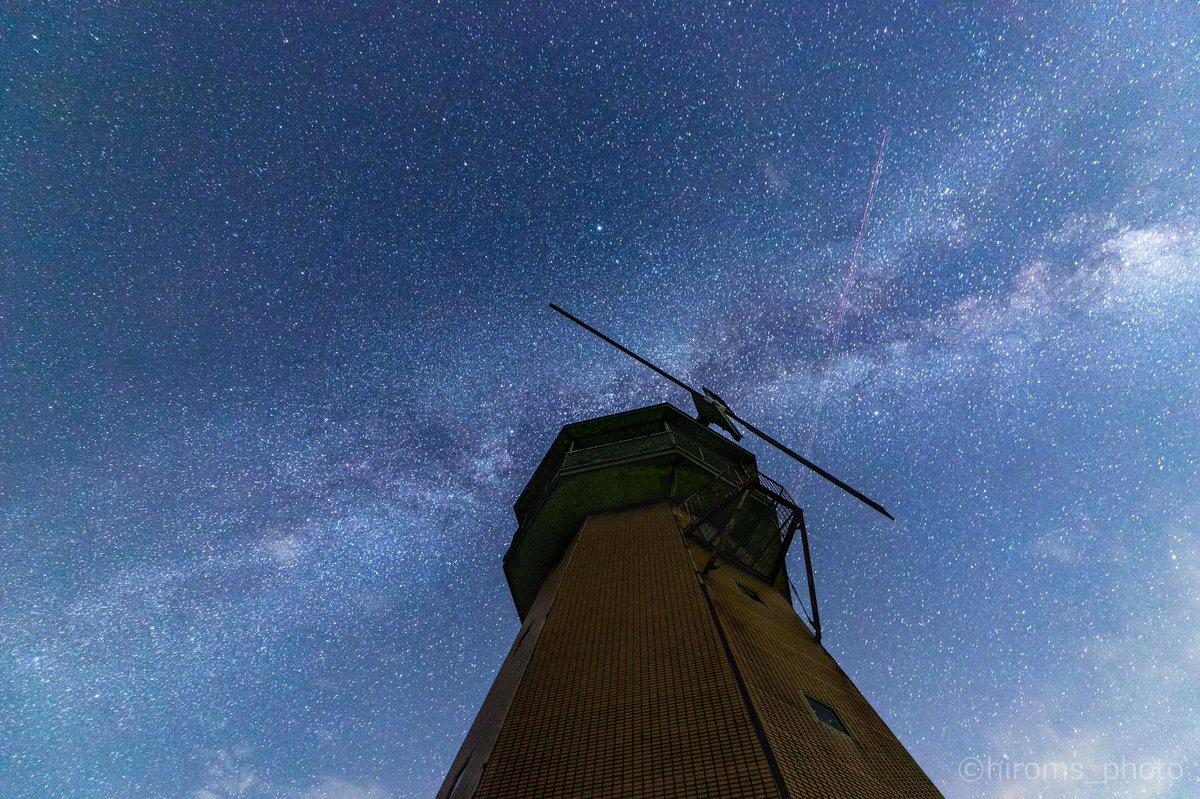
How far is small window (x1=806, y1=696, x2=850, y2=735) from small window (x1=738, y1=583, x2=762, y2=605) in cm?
396

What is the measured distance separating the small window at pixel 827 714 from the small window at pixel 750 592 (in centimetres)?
396

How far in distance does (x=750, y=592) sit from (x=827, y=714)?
15.5ft

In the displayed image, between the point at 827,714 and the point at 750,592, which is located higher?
the point at 750,592

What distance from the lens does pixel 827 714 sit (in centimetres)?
1080

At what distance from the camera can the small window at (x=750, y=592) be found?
593 inches

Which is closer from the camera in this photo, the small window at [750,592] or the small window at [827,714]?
the small window at [827,714]

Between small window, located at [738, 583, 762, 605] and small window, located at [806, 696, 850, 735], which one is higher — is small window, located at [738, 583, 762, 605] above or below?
above

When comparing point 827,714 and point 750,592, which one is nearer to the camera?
point 827,714

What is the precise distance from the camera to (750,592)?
15477 millimetres

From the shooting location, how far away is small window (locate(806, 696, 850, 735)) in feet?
34.2

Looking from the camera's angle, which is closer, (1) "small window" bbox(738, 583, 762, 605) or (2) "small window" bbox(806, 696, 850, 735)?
(2) "small window" bbox(806, 696, 850, 735)

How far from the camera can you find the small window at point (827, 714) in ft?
34.2

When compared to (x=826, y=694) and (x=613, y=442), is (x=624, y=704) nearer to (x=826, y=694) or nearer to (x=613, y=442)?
(x=826, y=694)

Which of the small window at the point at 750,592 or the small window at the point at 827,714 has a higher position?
the small window at the point at 750,592
